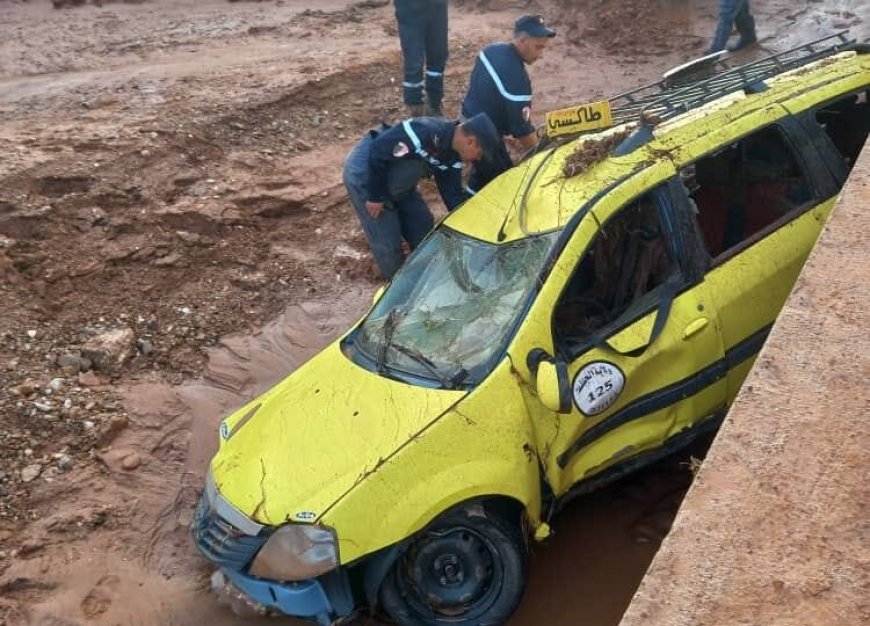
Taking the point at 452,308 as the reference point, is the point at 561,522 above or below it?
below

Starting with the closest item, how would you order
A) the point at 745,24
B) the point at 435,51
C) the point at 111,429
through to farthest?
the point at 111,429
the point at 435,51
the point at 745,24

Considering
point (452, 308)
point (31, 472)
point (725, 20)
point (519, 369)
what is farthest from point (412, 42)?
point (519, 369)

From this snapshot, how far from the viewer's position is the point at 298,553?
3.76 m

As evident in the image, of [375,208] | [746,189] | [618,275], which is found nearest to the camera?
[618,275]

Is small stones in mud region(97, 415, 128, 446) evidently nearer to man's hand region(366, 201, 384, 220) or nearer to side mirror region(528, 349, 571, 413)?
man's hand region(366, 201, 384, 220)

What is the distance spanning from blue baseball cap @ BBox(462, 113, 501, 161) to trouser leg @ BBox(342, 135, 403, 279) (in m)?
1.03

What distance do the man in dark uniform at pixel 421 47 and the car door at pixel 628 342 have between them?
5.21 m

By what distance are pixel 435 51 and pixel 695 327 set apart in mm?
5884

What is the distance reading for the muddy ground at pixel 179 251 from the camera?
4805 mm

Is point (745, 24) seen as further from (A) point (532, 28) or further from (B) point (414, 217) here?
(B) point (414, 217)

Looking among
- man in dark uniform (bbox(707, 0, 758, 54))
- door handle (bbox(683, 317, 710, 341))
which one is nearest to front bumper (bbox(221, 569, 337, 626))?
door handle (bbox(683, 317, 710, 341))

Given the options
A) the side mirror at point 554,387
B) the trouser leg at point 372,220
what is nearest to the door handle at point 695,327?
the side mirror at point 554,387

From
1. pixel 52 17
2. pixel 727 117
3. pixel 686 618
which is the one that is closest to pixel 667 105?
pixel 727 117

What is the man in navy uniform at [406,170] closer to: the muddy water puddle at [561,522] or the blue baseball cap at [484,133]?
the blue baseball cap at [484,133]
